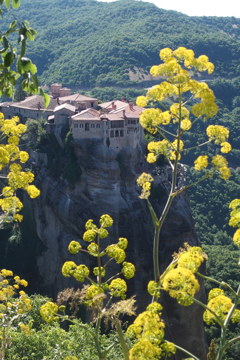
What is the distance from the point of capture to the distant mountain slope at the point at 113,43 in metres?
126

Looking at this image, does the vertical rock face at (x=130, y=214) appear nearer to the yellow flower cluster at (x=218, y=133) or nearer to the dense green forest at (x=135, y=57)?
the yellow flower cluster at (x=218, y=133)

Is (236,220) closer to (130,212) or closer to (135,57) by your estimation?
(130,212)

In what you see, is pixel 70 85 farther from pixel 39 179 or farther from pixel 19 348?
pixel 19 348

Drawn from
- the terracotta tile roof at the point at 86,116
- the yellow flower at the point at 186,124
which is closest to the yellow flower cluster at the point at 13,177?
the yellow flower at the point at 186,124

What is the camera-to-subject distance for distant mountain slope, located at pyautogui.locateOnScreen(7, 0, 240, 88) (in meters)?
126

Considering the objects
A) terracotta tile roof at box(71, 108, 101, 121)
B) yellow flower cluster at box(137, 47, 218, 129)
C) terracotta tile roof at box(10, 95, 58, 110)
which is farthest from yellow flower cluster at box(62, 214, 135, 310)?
terracotta tile roof at box(10, 95, 58, 110)

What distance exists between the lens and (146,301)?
39.3 m

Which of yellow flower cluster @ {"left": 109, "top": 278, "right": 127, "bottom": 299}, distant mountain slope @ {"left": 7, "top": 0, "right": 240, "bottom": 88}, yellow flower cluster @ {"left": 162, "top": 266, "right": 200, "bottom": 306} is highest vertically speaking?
distant mountain slope @ {"left": 7, "top": 0, "right": 240, "bottom": 88}

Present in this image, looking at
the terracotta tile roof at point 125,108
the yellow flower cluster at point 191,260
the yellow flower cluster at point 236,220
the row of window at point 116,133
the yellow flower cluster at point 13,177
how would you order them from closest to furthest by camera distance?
the yellow flower cluster at point 191,260
the yellow flower cluster at point 236,220
the yellow flower cluster at point 13,177
the row of window at point 116,133
the terracotta tile roof at point 125,108

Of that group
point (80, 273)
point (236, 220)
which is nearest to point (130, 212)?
point (80, 273)

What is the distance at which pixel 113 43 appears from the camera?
138625mm

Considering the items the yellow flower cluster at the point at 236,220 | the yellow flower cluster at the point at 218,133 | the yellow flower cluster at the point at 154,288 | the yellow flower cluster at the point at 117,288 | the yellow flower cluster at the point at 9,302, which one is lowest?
the yellow flower cluster at the point at 9,302

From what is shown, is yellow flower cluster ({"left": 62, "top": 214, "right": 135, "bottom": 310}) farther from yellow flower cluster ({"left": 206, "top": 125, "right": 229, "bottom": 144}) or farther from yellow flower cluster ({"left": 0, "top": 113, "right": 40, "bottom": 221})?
yellow flower cluster ({"left": 206, "top": 125, "right": 229, "bottom": 144})

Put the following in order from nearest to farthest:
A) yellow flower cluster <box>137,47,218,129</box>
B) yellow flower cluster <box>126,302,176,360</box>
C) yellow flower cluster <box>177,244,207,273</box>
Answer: yellow flower cluster <box>126,302,176,360</box> → yellow flower cluster <box>177,244,207,273</box> → yellow flower cluster <box>137,47,218,129</box>
